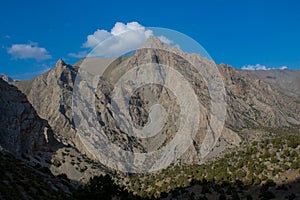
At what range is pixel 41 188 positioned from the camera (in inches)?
1122

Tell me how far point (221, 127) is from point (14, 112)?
115m

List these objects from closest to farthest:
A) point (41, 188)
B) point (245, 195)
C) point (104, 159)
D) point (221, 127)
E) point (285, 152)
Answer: point (41, 188)
point (245, 195)
point (285, 152)
point (104, 159)
point (221, 127)

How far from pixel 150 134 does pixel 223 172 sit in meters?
145

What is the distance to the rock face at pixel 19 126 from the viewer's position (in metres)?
50.5

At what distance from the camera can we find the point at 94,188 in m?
33.2

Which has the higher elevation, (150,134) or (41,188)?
(150,134)

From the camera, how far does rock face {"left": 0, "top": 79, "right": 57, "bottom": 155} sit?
5047 cm

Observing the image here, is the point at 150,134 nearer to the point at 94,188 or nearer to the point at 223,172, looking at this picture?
the point at 223,172

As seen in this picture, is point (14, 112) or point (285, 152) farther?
point (14, 112)

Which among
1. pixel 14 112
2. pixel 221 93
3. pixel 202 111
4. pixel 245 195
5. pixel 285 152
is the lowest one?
pixel 245 195

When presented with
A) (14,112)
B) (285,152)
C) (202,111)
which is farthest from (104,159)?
(285,152)

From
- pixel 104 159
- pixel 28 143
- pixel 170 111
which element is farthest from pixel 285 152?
pixel 170 111

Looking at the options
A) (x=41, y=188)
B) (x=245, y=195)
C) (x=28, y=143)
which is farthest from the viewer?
(x=28, y=143)

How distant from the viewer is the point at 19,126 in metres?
54.5
